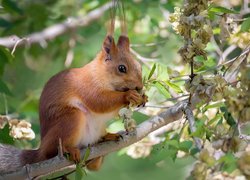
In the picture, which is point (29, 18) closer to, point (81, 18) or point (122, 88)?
point (81, 18)

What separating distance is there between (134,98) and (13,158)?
A: 0.46 metres

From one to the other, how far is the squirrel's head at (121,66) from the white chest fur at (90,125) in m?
0.11

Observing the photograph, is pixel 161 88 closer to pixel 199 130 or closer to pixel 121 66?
pixel 121 66

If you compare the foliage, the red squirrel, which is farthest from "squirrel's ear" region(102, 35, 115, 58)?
the foliage

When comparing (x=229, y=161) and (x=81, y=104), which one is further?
(x=81, y=104)

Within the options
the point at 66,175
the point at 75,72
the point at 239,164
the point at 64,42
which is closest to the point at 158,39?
the point at 64,42

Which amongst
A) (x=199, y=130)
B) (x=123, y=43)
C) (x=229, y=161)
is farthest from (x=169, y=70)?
(x=229, y=161)

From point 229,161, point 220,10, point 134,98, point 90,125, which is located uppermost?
point 220,10

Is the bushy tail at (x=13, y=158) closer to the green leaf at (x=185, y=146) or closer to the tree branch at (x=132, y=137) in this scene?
the tree branch at (x=132, y=137)

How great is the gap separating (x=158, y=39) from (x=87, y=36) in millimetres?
364

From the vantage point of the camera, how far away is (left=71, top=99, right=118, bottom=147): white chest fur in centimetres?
226

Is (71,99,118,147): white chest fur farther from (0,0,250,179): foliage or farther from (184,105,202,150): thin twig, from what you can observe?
(184,105,202,150): thin twig

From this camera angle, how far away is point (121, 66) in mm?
2361

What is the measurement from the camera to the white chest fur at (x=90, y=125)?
2.26 m
